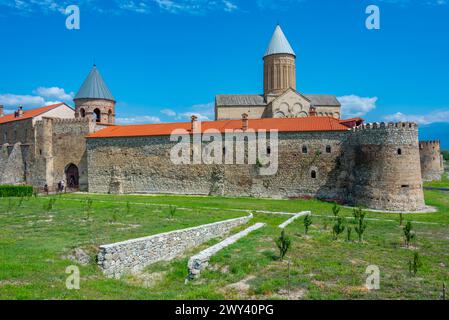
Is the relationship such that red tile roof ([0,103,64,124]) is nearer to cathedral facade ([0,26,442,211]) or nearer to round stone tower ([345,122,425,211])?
cathedral facade ([0,26,442,211])

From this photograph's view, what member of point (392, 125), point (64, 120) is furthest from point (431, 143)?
point (64, 120)

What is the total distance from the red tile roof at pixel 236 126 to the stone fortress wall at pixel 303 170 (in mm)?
442

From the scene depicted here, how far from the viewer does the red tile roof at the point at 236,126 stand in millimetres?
26330

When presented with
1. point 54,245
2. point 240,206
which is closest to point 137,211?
point 240,206

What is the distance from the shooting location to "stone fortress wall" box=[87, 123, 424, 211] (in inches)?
909

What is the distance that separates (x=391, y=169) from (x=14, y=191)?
→ 26.3 m

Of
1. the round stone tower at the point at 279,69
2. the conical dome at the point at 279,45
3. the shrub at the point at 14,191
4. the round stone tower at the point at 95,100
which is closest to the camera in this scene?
the shrub at the point at 14,191

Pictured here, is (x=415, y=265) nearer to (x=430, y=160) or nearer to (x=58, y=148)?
(x=58, y=148)

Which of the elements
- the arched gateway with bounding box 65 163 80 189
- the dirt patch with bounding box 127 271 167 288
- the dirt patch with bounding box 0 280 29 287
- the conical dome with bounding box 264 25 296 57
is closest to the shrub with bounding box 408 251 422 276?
the dirt patch with bounding box 127 271 167 288

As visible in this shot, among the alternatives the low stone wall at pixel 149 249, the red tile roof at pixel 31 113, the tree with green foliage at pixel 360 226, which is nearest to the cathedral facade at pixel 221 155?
the red tile roof at pixel 31 113

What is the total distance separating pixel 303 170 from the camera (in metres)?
26.1

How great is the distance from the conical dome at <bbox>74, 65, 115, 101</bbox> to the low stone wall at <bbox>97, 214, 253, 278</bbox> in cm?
2703

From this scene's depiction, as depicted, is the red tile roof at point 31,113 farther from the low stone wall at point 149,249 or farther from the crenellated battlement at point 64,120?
the low stone wall at point 149,249
